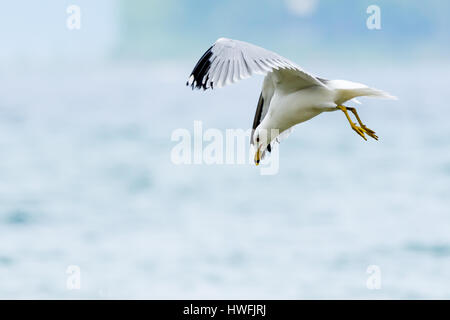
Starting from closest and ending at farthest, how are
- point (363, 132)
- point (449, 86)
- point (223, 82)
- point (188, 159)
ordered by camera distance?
1. point (223, 82)
2. point (363, 132)
3. point (188, 159)
4. point (449, 86)

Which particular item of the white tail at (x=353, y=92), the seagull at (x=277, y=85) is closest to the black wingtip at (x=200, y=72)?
the seagull at (x=277, y=85)

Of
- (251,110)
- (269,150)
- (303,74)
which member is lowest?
(269,150)

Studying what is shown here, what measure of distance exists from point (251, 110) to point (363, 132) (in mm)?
13337

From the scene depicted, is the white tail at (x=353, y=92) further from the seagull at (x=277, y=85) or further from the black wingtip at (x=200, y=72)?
the black wingtip at (x=200, y=72)

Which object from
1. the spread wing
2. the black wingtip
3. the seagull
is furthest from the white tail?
the black wingtip

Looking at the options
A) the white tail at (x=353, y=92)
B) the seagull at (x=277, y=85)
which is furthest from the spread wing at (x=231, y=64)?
the white tail at (x=353, y=92)

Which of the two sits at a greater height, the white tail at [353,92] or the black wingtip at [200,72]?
the black wingtip at [200,72]

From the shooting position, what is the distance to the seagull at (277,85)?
2.36m

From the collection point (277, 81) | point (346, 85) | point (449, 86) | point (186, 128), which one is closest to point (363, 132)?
point (346, 85)

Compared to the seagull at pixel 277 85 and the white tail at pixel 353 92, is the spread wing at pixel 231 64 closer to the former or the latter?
the seagull at pixel 277 85

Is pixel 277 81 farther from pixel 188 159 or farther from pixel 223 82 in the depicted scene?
pixel 188 159

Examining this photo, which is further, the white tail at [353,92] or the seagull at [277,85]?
the white tail at [353,92]

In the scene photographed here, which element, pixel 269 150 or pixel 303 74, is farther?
pixel 269 150

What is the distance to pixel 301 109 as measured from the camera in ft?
8.61
